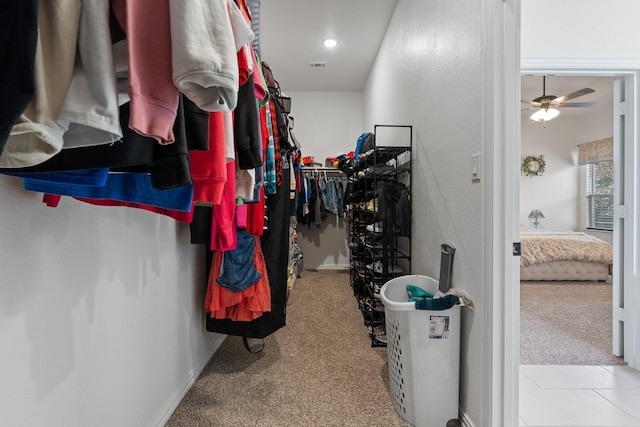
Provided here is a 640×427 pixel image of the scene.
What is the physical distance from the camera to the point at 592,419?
156 centimetres

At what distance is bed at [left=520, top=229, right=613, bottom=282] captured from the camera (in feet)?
13.4

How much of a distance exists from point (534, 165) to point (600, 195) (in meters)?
1.17

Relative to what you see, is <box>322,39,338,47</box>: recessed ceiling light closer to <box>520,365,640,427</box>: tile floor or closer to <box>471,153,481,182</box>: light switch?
<box>471,153,481,182</box>: light switch

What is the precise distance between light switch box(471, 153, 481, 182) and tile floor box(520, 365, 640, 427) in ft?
4.00

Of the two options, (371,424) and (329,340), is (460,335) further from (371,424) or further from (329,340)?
(329,340)

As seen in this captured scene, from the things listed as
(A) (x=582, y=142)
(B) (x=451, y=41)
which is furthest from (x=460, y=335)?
(A) (x=582, y=142)

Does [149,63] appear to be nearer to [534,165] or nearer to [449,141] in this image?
[449,141]

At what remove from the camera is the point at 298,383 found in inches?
71.8

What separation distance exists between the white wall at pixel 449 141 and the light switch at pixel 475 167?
0.04 meters

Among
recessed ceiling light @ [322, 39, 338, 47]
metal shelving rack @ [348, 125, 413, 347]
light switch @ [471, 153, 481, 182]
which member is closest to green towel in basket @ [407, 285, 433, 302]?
metal shelving rack @ [348, 125, 413, 347]

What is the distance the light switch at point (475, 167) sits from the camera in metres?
1.34

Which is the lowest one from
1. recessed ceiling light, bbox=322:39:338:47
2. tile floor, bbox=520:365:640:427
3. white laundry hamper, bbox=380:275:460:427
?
tile floor, bbox=520:365:640:427

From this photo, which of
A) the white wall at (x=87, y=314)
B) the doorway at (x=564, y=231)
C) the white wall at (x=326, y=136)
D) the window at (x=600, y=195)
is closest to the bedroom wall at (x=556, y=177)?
the doorway at (x=564, y=231)

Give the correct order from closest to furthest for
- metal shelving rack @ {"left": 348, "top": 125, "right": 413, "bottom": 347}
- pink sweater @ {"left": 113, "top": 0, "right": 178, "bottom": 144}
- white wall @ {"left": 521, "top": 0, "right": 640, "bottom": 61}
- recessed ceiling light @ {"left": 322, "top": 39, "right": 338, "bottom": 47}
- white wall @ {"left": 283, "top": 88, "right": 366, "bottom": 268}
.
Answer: pink sweater @ {"left": 113, "top": 0, "right": 178, "bottom": 144} < white wall @ {"left": 521, "top": 0, "right": 640, "bottom": 61} < metal shelving rack @ {"left": 348, "top": 125, "right": 413, "bottom": 347} < recessed ceiling light @ {"left": 322, "top": 39, "right": 338, "bottom": 47} < white wall @ {"left": 283, "top": 88, "right": 366, "bottom": 268}
